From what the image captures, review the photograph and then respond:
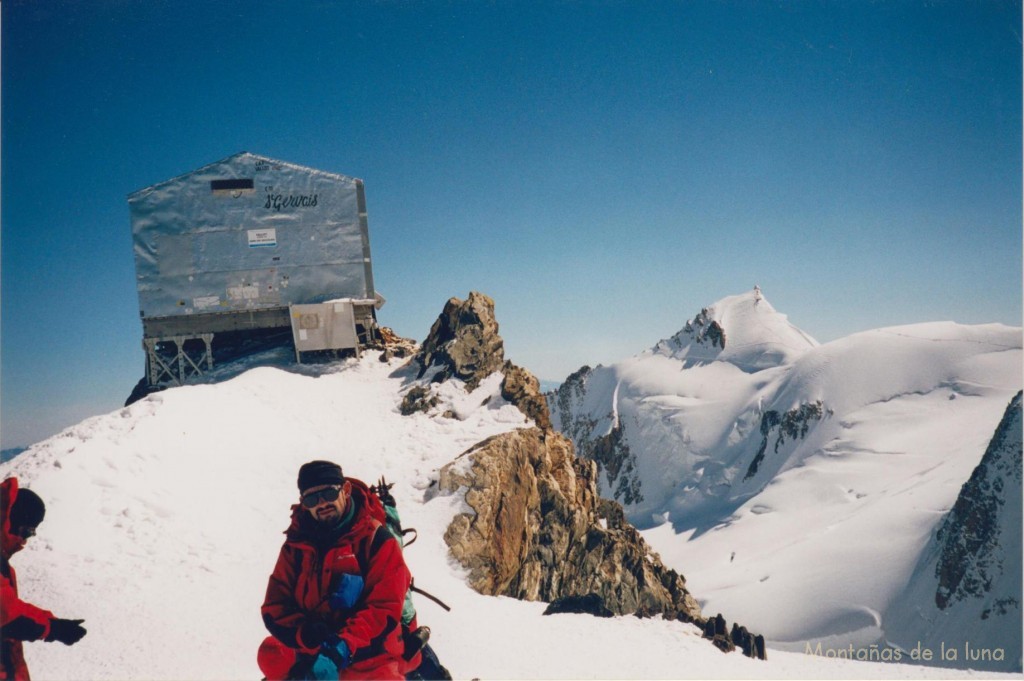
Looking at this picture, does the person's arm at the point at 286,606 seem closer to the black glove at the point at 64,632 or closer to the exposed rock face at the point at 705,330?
the black glove at the point at 64,632

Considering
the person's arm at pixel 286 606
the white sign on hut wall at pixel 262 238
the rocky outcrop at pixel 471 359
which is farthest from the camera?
the white sign on hut wall at pixel 262 238

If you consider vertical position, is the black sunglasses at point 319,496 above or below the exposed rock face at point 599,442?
above

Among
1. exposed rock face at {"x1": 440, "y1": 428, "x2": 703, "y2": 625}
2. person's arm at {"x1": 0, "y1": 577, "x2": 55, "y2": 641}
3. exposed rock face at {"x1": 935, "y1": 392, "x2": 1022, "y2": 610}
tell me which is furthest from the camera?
exposed rock face at {"x1": 935, "y1": 392, "x2": 1022, "y2": 610}

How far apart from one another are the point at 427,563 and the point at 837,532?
242 ft

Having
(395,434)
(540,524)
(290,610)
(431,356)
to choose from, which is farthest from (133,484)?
(431,356)

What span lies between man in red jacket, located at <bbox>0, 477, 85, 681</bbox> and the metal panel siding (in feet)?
67.4

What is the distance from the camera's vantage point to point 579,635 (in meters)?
11.8

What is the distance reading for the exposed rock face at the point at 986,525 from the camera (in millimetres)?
43875

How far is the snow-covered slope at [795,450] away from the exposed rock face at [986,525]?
290 inches

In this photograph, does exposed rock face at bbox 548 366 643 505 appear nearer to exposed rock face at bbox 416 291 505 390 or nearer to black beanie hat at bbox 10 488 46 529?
exposed rock face at bbox 416 291 505 390

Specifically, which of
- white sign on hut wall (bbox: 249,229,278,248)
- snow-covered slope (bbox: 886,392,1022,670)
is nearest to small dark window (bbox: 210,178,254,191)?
white sign on hut wall (bbox: 249,229,278,248)

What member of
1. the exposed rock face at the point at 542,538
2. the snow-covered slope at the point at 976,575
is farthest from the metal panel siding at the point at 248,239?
the snow-covered slope at the point at 976,575

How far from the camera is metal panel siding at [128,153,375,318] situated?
73.5 ft

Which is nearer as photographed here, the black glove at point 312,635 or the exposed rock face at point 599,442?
the black glove at point 312,635
